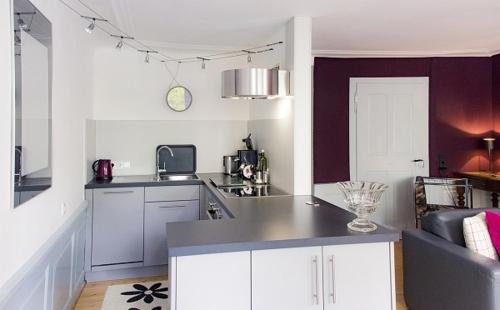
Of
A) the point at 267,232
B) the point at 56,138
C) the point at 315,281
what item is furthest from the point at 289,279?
the point at 56,138

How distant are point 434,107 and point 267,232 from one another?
369 cm

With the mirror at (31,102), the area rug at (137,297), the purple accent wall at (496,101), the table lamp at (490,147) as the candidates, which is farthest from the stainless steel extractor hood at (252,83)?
the purple accent wall at (496,101)

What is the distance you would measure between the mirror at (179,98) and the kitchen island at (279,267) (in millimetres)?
2552

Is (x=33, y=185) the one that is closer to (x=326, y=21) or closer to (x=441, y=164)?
(x=326, y=21)

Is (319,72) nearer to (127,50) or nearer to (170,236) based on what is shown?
(127,50)

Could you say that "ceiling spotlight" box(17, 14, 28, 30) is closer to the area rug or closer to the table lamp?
the area rug

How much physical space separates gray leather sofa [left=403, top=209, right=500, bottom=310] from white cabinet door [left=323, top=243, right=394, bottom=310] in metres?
0.70

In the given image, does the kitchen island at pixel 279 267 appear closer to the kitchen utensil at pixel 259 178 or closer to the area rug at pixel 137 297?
the area rug at pixel 137 297

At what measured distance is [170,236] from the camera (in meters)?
1.74

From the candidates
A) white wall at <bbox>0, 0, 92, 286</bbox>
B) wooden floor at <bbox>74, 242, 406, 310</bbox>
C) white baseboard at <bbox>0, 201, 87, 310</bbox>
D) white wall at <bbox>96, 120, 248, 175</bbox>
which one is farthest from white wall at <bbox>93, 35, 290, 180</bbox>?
wooden floor at <bbox>74, 242, 406, 310</bbox>

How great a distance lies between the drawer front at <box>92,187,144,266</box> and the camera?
345 centimetres

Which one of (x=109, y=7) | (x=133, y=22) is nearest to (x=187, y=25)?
(x=133, y=22)

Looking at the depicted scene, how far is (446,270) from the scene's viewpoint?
2.37 metres

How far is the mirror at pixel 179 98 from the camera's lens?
4219 millimetres
